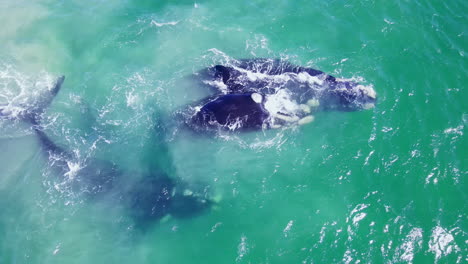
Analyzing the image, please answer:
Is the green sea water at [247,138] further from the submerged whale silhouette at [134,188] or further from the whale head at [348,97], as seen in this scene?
the whale head at [348,97]

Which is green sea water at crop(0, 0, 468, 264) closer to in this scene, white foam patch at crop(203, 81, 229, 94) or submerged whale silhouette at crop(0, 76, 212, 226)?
submerged whale silhouette at crop(0, 76, 212, 226)

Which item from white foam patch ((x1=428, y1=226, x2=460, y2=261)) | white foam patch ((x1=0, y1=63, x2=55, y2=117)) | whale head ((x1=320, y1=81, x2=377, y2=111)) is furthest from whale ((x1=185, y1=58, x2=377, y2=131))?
white foam patch ((x1=0, y1=63, x2=55, y2=117))

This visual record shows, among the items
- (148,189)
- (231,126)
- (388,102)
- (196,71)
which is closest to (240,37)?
(196,71)

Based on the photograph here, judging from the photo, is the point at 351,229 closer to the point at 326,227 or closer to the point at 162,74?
the point at 326,227

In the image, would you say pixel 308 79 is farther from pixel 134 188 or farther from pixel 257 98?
pixel 134 188

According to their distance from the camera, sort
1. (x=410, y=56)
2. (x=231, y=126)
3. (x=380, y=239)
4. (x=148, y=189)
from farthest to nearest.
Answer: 1. (x=410, y=56)
2. (x=231, y=126)
3. (x=148, y=189)
4. (x=380, y=239)
